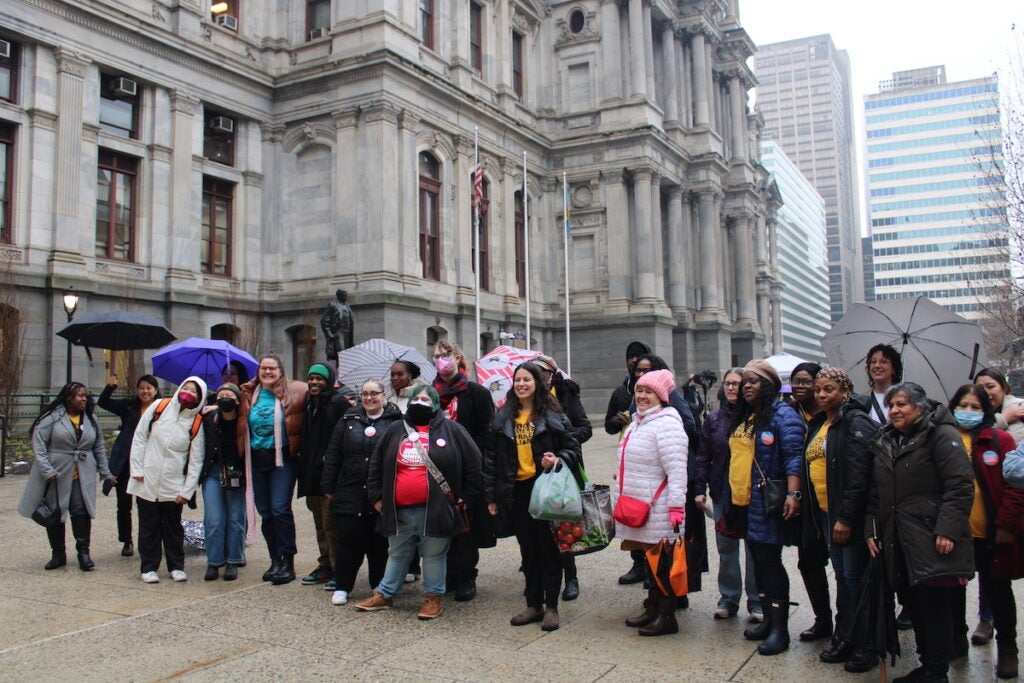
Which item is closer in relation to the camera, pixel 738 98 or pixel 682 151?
pixel 682 151

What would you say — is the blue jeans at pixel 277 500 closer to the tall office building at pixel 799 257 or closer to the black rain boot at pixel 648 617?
the black rain boot at pixel 648 617

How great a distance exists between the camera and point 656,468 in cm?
648

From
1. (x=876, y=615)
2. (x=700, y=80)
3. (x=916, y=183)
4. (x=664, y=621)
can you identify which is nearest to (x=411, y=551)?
(x=664, y=621)

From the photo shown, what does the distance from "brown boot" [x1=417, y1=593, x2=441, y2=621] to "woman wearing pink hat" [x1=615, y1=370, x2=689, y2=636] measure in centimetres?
159

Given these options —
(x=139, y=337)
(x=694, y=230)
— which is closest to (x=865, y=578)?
(x=139, y=337)

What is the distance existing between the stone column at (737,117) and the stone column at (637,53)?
46.3 feet

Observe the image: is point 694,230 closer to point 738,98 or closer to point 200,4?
point 738,98

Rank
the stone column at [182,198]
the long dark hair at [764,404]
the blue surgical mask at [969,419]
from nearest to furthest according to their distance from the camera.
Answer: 1. the blue surgical mask at [969,419]
2. the long dark hair at [764,404]
3. the stone column at [182,198]

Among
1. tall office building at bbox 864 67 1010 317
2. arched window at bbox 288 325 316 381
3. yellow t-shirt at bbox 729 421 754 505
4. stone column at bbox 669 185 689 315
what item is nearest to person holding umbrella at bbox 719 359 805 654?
yellow t-shirt at bbox 729 421 754 505

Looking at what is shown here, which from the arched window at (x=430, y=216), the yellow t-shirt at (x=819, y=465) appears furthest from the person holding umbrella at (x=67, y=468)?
the arched window at (x=430, y=216)

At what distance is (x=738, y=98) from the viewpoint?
175ft

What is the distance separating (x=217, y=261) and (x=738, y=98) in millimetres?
36382

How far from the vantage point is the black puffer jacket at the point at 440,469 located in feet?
22.6

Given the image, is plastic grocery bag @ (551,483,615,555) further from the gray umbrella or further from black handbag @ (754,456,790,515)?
the gray umbrella
